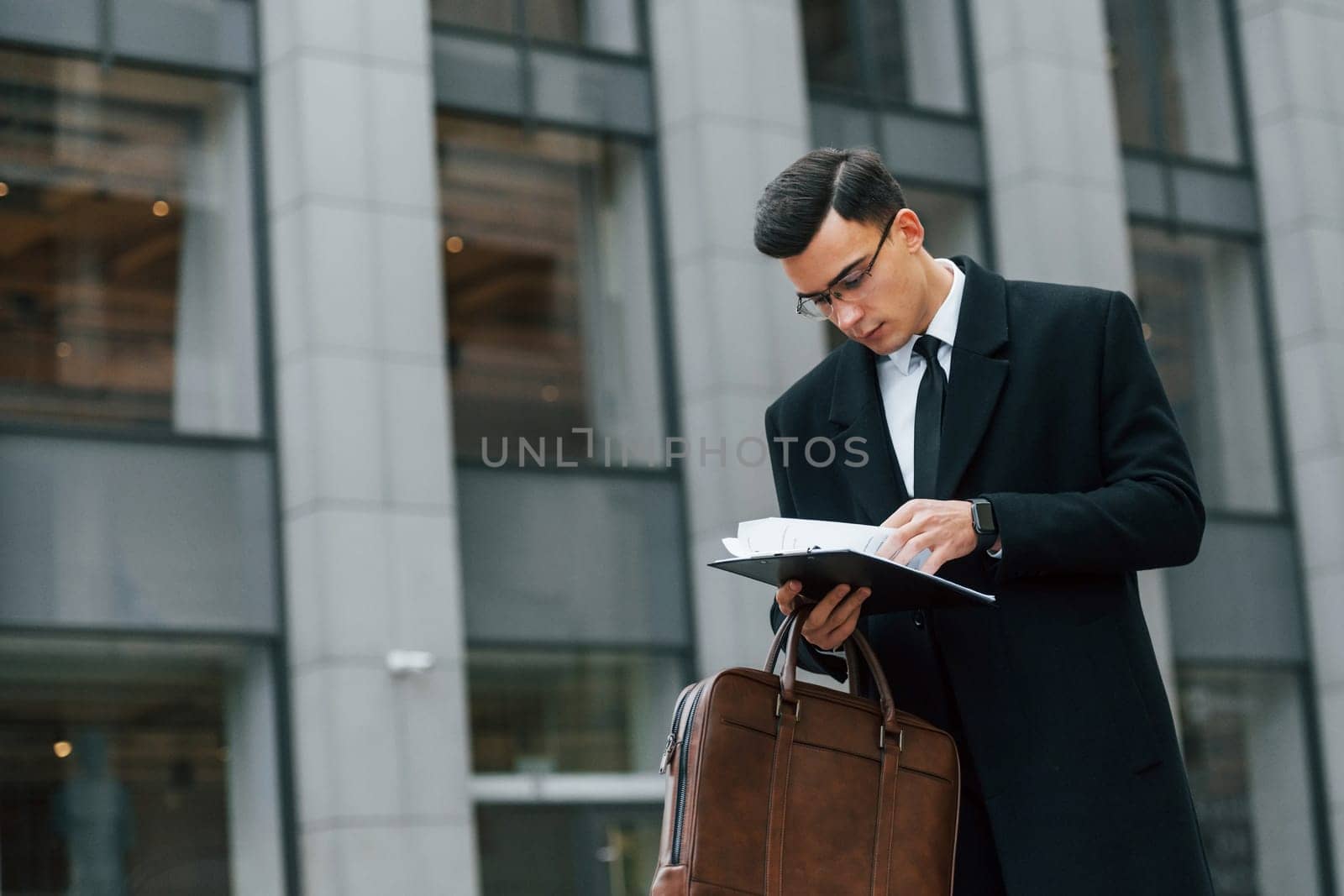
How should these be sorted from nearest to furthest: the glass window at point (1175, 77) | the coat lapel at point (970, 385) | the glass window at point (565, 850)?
the coat lapel at point (970, 385) < the glass window at point (565, 850) < the glass window at point (1175, 77)

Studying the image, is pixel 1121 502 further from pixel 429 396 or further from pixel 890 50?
pixel 890 50

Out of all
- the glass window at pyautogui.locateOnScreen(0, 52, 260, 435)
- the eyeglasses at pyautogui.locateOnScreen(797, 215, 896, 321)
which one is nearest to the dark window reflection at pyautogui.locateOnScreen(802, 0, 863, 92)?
the glass window at pyautogui.locateOnScreen(0, 52, 260, 435)

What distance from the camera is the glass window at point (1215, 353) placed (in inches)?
736

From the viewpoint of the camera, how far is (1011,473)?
336 cm

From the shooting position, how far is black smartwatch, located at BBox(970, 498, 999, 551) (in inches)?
123

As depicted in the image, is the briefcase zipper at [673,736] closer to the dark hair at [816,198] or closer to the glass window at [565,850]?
the dark hair at [816,198]

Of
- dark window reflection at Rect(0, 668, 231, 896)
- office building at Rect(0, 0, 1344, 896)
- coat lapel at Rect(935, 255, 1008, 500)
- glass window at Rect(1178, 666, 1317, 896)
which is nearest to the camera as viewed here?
coat lapel at Rect(935, 255, 1008, 500)

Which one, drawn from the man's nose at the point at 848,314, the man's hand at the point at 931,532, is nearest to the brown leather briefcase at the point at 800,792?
the man's hand at the point at 931,532

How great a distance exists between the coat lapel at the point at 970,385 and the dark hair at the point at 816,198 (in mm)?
266

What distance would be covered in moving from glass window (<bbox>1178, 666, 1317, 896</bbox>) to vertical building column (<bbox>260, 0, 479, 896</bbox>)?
27.1 feet

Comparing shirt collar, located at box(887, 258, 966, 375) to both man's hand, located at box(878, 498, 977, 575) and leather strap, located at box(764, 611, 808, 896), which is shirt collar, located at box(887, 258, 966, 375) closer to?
man's hand, located at box(878, 498, 977, 575)

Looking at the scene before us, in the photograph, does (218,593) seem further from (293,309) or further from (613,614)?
(613,614)

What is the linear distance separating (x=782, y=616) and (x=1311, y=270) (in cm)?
1661

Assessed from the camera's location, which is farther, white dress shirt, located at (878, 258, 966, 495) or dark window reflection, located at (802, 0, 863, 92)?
dark window reflection, located at (802, 0, 863, 92)
